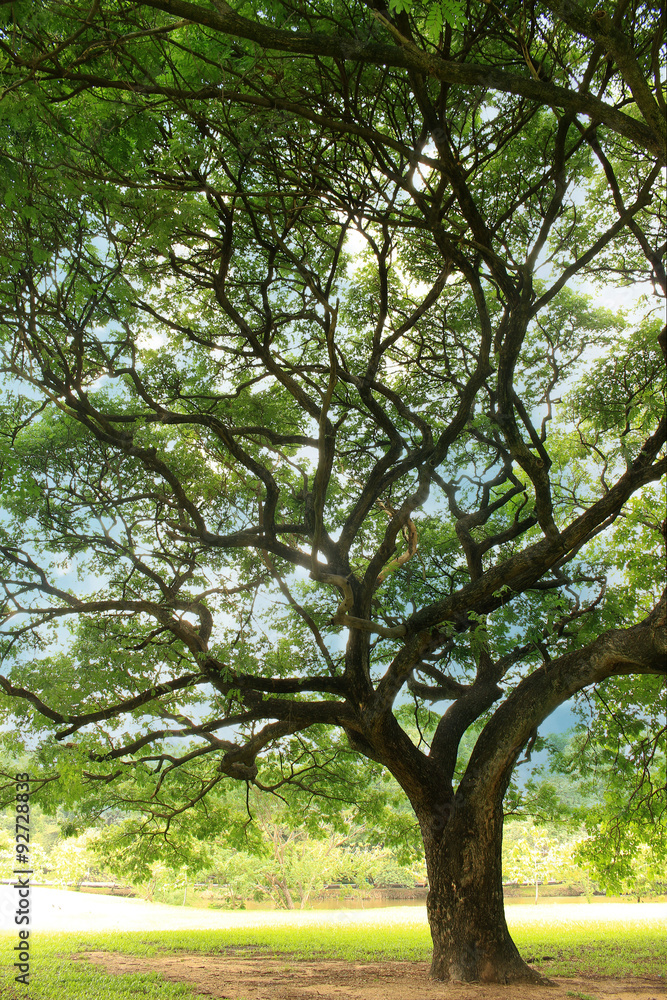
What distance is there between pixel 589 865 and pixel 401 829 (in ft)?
10.4

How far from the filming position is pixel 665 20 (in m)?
3.40

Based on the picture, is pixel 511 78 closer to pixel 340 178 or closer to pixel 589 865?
pixel 340 178

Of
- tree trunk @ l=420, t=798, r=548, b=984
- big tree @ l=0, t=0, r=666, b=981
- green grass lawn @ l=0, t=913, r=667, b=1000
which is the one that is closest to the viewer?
big tree @ l=0, t=0, r=666, b=981

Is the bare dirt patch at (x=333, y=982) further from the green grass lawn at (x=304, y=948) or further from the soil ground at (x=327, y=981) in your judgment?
the green grass lawn at (x=304, y=948)

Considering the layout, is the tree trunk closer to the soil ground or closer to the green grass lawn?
the soil ground

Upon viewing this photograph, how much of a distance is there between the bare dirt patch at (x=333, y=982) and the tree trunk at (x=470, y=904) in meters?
0.23

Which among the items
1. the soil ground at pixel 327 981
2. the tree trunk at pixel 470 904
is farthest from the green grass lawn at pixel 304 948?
the tree trunk at pixel 470 904

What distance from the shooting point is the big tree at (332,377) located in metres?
4.51

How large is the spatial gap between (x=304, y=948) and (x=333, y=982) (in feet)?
16.6

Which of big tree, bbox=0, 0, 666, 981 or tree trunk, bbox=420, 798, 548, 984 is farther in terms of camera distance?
tree trunk, bbox=420, 798, 548, 984

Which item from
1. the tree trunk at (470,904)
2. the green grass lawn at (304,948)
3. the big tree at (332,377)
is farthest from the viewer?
the tree trunk at (470,904)

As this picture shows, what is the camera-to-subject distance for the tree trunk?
643 cm

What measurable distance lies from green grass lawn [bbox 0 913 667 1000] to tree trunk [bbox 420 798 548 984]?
5.56 ft

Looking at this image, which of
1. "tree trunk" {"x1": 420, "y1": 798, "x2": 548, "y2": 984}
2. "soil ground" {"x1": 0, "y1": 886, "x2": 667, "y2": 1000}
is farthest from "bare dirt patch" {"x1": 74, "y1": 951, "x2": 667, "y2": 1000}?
"tree trunk" {"x1": 420, "y1": 798, "x2": 548, "y2": 984}
